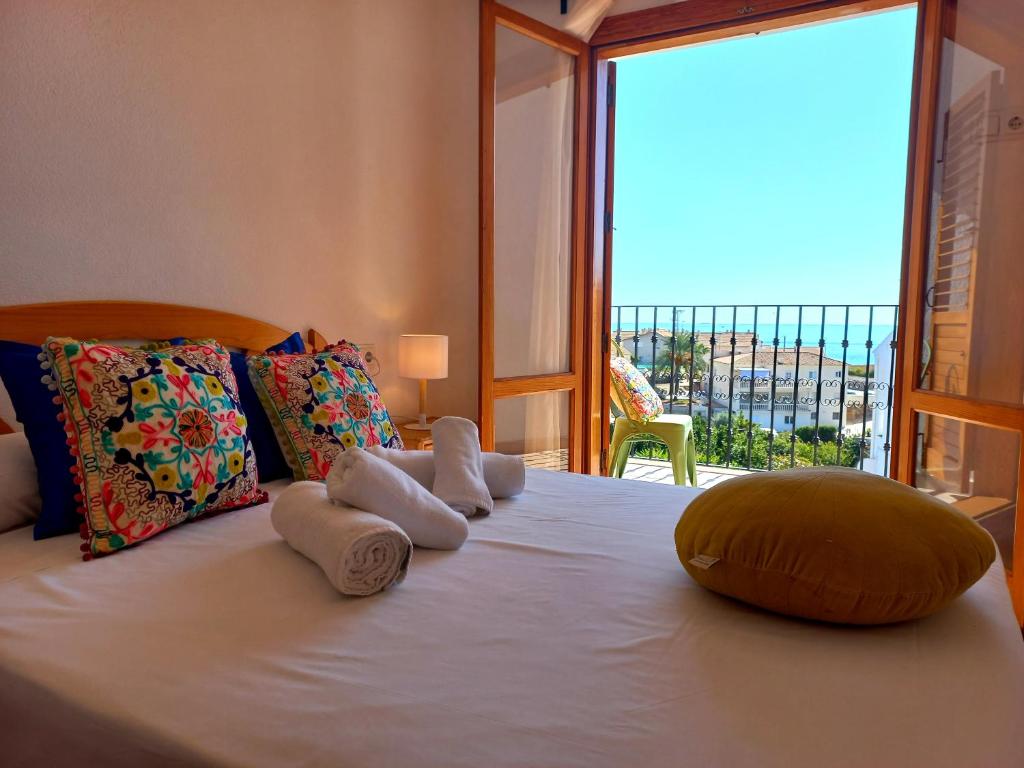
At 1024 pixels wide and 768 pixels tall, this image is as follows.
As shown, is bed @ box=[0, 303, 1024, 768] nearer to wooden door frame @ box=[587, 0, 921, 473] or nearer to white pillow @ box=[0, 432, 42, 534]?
white pillow @ box=[0, 432, 42, 534]

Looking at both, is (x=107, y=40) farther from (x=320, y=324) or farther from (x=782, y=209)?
(x=782, y=209)

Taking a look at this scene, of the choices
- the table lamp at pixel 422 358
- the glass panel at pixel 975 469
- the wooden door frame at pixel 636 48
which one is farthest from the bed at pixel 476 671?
the wooden door frame at pixel 636 48

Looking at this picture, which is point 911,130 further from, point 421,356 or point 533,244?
point 421,356

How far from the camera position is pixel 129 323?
6.77ft

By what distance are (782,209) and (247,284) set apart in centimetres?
606

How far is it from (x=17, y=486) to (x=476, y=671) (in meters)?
1.23

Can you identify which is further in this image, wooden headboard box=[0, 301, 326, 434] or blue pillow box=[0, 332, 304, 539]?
wooden headboard box=[0, 301, 326, 434]

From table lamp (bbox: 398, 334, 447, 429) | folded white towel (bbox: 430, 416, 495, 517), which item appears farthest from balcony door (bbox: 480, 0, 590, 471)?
folded white towel (bbox: 430, 416, 495, 517)

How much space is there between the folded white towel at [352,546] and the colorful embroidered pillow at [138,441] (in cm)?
34

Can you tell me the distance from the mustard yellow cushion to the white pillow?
1423 millimetres

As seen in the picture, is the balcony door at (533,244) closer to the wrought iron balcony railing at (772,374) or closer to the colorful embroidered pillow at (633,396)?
the colorful embroidered pillow at (633,396)

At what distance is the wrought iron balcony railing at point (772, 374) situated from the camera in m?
4.68

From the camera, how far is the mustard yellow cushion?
3.39 feet

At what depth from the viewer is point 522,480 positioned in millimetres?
1882
